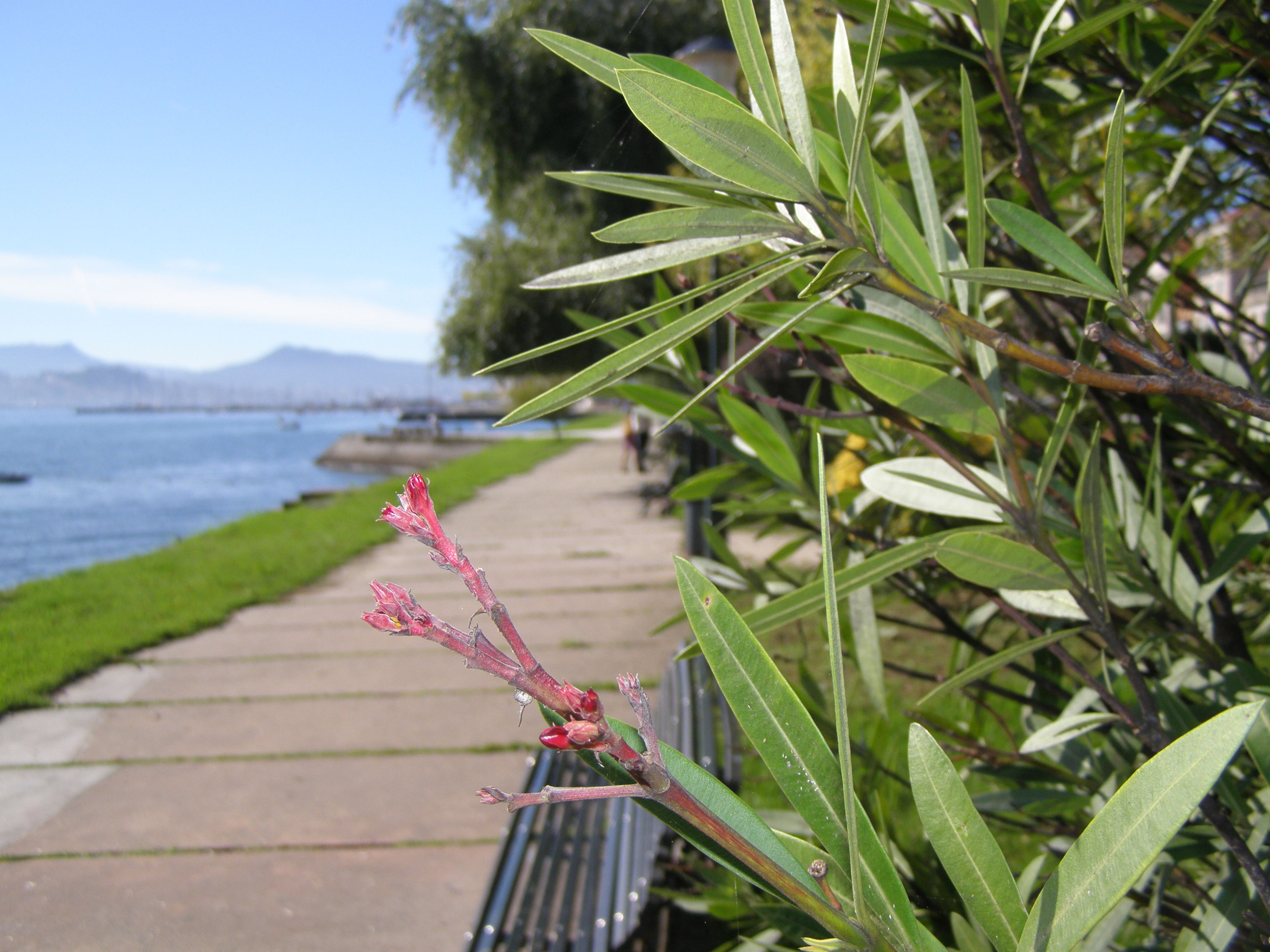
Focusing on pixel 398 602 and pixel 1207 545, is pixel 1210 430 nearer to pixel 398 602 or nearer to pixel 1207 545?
pixel 1207 545

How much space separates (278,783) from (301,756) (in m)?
0.25

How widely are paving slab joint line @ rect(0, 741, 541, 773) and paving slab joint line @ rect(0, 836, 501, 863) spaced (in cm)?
42

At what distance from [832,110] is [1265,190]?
140 centimetres

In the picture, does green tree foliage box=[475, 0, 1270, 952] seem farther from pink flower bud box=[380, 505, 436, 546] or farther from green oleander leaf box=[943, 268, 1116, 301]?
pink flower bud box=[380, 505, 436, 546]

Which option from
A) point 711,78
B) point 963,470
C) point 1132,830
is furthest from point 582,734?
point 711,78

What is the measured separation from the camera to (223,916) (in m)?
2.23

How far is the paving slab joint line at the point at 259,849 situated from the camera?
7.33ft

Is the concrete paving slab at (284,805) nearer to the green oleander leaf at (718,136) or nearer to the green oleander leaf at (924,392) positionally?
the green oleander leaf at (924,392)

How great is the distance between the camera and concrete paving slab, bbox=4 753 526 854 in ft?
8.52

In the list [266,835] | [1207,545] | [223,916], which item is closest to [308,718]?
[266,835]

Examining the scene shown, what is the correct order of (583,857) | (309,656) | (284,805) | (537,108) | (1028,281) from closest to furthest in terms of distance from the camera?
(1028,281)
(583,857)
(284,805)
(309,656)
(537,108)

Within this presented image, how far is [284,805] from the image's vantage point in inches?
117

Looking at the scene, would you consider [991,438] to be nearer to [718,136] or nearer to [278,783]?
[718,136]

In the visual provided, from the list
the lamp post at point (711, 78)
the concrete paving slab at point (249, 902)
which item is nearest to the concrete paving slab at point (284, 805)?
the concrete paving slab at point (249, 902)
